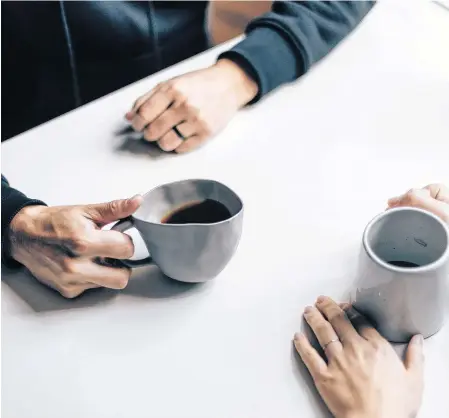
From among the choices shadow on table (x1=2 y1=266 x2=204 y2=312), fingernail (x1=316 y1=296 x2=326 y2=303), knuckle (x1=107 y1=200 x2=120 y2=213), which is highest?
knuckle (x1=107 y1=200 x2=120 y2=213)

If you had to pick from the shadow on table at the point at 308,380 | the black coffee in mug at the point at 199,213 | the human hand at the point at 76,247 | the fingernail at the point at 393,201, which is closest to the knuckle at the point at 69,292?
the human hand at the point at 76,247

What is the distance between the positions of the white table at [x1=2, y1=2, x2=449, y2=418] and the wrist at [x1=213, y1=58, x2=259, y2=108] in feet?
0.07

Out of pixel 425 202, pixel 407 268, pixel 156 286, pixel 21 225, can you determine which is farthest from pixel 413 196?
pixel 21 225

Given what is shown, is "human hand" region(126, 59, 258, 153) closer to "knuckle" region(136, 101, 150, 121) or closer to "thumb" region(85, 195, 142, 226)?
"knuckle" region(136, 101, 150, 121)

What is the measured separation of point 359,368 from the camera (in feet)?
1.72

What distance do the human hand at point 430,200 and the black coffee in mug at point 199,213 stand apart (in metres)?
0.18

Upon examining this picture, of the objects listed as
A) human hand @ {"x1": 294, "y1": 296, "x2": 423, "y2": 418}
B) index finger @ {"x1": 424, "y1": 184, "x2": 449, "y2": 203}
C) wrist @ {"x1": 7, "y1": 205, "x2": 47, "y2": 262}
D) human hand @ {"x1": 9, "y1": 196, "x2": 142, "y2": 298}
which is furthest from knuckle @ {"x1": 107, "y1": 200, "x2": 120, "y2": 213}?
index finger @ {"x1": 424, "y1": 184, "x2": 449, "y2": 203}

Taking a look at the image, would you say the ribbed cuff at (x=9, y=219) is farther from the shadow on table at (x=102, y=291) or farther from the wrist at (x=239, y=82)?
the wrist at (x=239, y=82)

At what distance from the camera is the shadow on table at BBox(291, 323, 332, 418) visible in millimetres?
516

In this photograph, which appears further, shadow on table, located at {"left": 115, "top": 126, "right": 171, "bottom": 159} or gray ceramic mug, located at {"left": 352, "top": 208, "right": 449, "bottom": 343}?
shadow on table, located at {"left": 115, "top": 126, "right": 171, "bottom": 159}

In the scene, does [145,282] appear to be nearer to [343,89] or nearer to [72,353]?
[72,353]

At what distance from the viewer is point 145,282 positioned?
0.64 meters

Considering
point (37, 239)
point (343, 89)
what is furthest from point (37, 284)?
point (343, 89)

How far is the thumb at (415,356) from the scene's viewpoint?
52 centimetres
